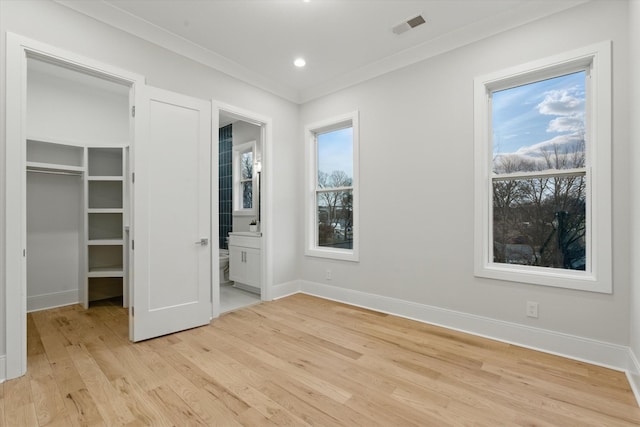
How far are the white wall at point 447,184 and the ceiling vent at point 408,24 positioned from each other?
465 mm

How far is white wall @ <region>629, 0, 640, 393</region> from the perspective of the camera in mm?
1912

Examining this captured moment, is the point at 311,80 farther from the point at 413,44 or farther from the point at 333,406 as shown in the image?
the point at 333,406

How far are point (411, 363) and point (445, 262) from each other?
3.72ft

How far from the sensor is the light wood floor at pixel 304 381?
169 centimetres

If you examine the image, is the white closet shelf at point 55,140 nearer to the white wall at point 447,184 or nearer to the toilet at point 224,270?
the toilet at point 224,270

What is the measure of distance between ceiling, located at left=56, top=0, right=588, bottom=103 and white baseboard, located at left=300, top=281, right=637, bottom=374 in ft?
8.85

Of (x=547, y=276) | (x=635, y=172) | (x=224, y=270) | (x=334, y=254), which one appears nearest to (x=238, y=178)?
(x=224, y=270)

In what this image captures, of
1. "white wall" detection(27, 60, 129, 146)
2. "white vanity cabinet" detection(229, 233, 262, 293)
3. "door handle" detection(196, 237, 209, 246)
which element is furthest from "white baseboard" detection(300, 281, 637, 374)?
"white wall" detection(27, 60, 129, 146)

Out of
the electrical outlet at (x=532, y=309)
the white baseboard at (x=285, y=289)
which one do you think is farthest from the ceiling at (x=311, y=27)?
the white baseboard at (x=285, y=289)

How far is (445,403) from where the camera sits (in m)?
1.80

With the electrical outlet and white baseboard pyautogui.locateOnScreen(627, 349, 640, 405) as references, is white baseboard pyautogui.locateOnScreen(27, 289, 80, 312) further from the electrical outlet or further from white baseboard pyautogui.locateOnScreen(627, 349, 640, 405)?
white baseboard pyautogui.locateOnScreen(627, 349, 640, 405)

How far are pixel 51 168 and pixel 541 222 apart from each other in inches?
212

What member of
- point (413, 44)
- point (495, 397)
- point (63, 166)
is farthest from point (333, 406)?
point (63, 166)

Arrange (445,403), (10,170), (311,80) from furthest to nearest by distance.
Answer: (311,80), (10,170), (445,403)
